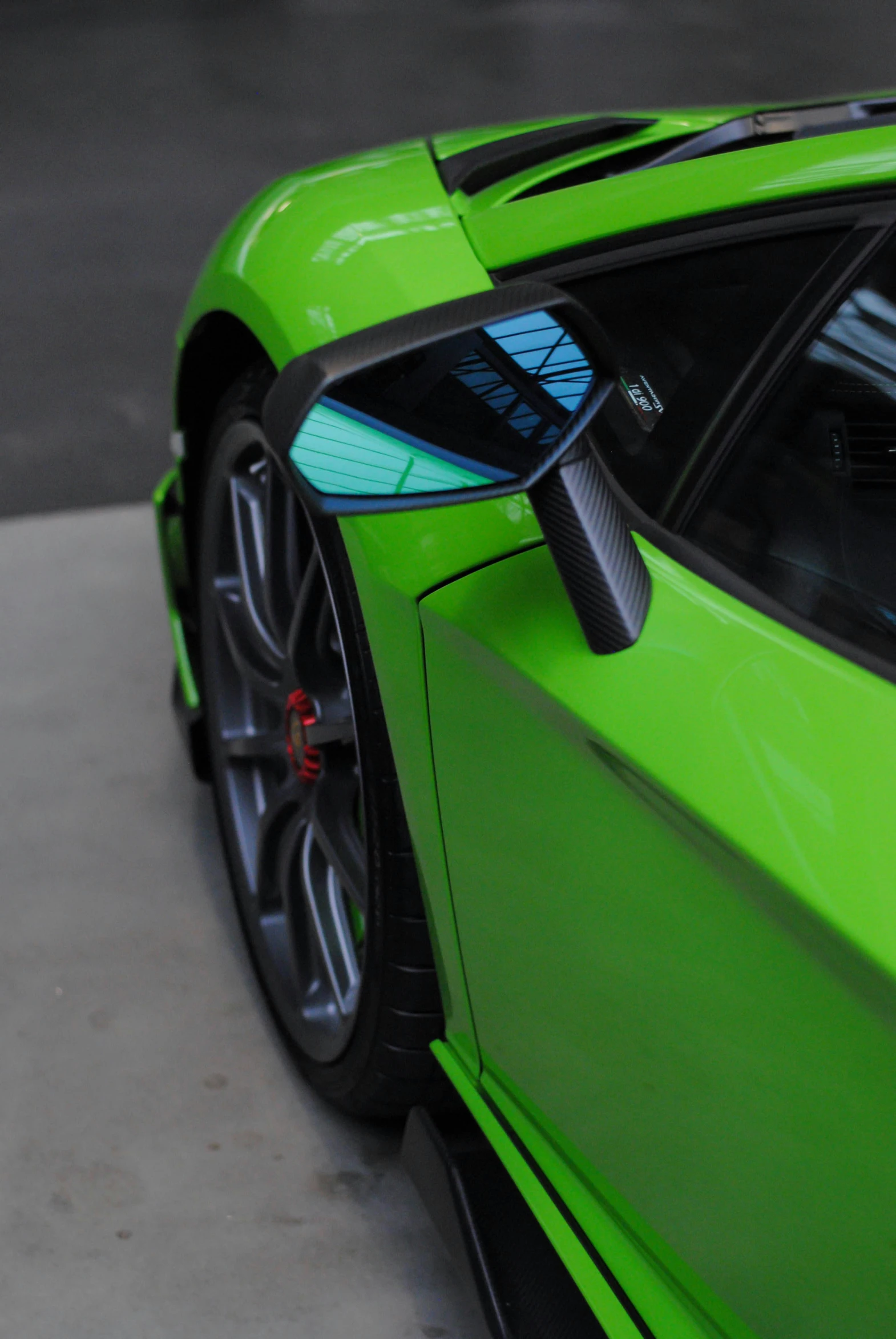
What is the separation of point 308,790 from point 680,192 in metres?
1.01

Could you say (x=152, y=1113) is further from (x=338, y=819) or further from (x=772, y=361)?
(x=772, y=361)

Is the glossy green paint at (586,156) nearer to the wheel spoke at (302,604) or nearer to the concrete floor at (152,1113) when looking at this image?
the wheel spoke at (302,604)

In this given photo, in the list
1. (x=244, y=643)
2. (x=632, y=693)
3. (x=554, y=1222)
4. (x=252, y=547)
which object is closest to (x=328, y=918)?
(x=244, y=643)

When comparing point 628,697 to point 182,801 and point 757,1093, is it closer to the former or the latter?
point 757,1093

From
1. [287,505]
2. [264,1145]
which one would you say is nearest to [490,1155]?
[264,1145]

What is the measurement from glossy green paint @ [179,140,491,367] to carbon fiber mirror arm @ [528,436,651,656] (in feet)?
1.26

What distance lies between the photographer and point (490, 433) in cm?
97

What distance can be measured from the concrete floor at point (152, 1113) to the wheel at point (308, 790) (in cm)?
13

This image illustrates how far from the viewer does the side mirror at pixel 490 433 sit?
37.4 inches

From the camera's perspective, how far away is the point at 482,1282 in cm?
135

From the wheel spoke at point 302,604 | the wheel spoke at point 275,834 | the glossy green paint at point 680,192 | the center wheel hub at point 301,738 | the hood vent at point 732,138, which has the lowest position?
the wheel spoke at point 275,834

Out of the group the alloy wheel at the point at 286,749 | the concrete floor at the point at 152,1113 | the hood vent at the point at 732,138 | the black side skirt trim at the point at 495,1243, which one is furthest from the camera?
the alloy wheel at the point at 286,749

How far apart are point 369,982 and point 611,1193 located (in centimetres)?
50

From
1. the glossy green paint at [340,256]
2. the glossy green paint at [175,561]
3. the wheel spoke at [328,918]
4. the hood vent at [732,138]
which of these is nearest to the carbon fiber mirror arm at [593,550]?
the glossy green paint at [340,256]
